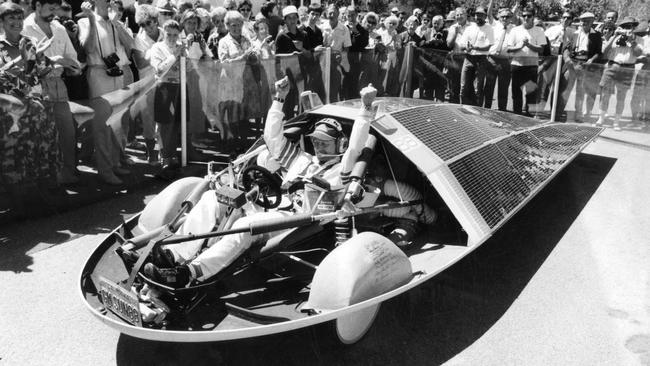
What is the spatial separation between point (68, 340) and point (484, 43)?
9.79 meters

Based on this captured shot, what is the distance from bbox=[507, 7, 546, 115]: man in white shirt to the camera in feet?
36.8

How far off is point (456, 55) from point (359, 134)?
24.8 ft

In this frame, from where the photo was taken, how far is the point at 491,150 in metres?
5.78

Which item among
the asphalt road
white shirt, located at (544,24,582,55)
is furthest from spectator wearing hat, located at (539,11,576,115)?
the asphalt road

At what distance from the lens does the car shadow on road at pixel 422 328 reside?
392cm

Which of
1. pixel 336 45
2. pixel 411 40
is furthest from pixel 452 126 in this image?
pixel 411 40

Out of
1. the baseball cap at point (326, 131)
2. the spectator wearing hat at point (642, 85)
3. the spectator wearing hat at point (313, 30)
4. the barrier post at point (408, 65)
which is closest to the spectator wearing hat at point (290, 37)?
the spectator wearing hat at point (313, 30)

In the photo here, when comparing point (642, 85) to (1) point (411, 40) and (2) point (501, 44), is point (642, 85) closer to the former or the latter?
(2) point (501, 44)

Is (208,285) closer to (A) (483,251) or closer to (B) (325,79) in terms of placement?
(A) (483,251)

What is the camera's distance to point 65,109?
6.49 metres

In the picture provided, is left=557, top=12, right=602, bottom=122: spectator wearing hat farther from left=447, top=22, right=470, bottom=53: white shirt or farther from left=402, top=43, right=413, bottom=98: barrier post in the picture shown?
left=402, top=43, right=413, bottom=98: barrier post

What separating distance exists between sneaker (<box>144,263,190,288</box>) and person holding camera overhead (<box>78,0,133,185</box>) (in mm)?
3752

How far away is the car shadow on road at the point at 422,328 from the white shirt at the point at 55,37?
4331mm

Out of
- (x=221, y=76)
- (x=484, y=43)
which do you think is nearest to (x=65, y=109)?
(x=221, y=76)
